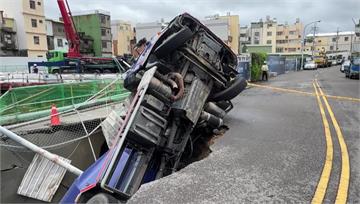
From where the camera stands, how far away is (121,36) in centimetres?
7262

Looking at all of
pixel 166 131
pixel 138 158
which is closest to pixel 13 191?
pixel 138 158

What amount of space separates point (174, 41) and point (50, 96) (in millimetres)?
4957

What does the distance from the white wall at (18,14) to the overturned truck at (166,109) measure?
165 feet

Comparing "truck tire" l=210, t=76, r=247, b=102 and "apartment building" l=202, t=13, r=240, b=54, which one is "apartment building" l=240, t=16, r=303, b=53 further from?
"truck tire" l=210, t=76, r=247, b=102

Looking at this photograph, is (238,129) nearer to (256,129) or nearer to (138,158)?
(256,129)

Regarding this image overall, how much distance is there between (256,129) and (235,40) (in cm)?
5623

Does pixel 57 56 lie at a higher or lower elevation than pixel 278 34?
lower

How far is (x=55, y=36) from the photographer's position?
55.7 metres

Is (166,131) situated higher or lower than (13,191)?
higher

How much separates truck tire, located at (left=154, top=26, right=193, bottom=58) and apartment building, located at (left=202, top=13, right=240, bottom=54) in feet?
154

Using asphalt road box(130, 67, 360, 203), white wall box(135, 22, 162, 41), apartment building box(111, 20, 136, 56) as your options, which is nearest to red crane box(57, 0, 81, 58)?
asphalt road box(130, 67, 360, 203)

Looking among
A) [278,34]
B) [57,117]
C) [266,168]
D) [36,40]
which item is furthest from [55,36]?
[278,34]

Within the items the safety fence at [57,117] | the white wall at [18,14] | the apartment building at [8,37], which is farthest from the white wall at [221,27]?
the safety fence at [57,117]

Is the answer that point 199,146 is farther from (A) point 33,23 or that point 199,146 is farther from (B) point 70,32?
(A) point 33,23
